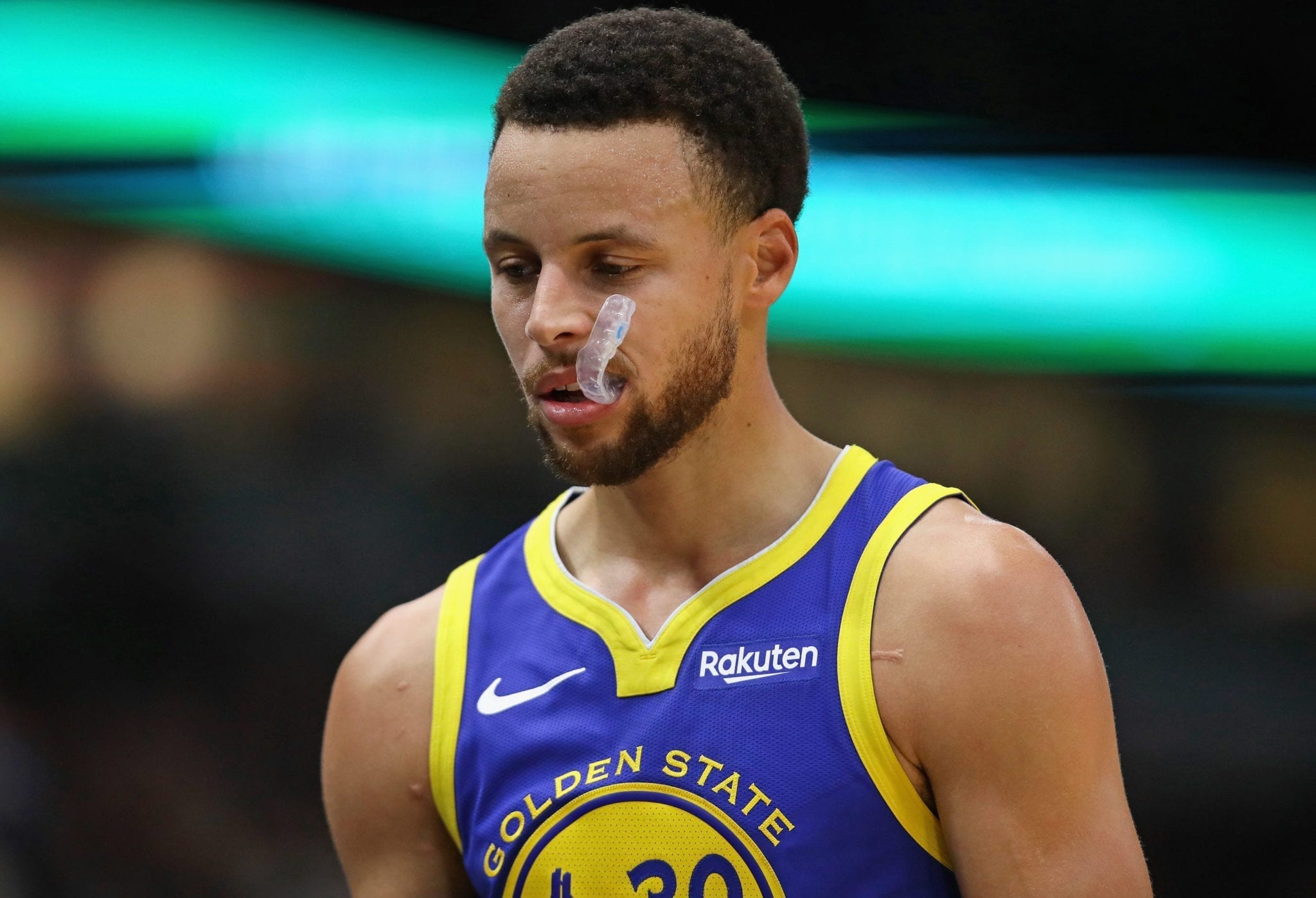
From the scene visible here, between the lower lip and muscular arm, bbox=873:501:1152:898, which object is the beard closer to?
the lower lip

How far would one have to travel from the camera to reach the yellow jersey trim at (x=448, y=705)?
1653mm

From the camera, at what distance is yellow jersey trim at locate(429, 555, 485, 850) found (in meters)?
1.65

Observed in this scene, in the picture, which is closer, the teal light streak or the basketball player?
the basketball player

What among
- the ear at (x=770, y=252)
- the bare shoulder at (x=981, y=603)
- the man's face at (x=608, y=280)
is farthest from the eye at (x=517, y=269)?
the bare shoulder at (x=981, y=603)

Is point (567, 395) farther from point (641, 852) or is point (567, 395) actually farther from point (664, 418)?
point (641, 852)

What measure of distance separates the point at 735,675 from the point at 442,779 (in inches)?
15.7

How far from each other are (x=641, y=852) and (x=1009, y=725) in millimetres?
418

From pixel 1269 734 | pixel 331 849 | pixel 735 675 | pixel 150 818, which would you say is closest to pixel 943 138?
pixel 1269 734

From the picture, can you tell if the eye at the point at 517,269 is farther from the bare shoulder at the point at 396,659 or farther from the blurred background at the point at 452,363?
the blurred background at the point at 452,363

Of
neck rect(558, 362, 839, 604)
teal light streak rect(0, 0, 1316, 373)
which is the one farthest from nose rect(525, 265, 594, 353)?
teal light streak rect(0, 0, 1316, 373)

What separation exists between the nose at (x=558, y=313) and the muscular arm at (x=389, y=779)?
1.56ft

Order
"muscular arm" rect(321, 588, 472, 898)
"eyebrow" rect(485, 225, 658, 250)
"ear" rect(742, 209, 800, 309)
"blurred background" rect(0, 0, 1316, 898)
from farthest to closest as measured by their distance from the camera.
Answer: "blurred background" rect(0, 0, 1316, 898) < "muscular arm" rect(321, 588, 472, 898) < "ear" rect(742, 209, 800, 309) < "eyebrow" rect(485, 225, 658, 250)

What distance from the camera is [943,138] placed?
346cm

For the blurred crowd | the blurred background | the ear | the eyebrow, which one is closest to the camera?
the eyebrow
